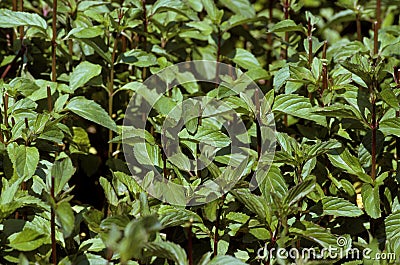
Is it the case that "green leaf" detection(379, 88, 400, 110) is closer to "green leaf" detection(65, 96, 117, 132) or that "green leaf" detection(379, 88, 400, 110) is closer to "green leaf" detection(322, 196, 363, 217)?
"green leaf" detection(322, 196, 363, 217)

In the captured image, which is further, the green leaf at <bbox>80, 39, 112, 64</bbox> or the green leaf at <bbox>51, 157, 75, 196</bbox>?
the green leaf at <bbox>80, 39, 112, 64</bbox>

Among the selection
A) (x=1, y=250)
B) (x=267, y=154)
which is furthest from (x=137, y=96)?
(x=1, y=250)

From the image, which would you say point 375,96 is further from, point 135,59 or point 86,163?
point 86,163

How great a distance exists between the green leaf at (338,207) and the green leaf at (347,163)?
0.27 feet

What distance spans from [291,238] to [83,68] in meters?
0.78

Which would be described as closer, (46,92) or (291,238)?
(291,238)

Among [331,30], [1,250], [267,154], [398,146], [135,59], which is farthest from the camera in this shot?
[331,30]

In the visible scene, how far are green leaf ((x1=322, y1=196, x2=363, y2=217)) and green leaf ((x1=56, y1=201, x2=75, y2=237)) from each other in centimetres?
59

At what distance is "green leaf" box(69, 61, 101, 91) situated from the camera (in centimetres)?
174

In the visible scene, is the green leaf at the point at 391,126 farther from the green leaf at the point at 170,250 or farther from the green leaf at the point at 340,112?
the green leaf at the point at 170,250

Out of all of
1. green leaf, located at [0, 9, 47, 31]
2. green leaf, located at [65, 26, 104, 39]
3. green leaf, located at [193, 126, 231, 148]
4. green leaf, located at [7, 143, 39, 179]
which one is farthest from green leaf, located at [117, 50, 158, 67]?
green leaf, located at [7, 143, 39, 179]

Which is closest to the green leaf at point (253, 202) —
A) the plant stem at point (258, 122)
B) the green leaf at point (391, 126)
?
the plant stem at point (258, 122)

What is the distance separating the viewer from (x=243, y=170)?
53.5 inches

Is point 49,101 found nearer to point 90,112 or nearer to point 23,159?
A: point 90,112
